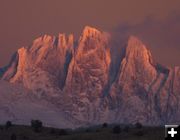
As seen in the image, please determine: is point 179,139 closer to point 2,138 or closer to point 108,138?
point 108,138

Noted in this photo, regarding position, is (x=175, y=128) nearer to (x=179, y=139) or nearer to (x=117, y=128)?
(x=179, y=139)

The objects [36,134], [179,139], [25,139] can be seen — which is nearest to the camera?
[179,139]

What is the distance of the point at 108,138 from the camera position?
538 ft

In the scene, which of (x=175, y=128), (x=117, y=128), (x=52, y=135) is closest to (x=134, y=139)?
(x=117, y=128)

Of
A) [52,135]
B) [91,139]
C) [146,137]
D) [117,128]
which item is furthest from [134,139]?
[52,135]

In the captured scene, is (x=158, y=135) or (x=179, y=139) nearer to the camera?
(x=179, y=139)

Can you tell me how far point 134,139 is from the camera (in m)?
149

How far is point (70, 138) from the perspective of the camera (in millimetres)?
168000

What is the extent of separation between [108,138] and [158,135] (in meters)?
15.7

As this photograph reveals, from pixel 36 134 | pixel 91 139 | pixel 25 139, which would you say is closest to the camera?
pixel 91 139

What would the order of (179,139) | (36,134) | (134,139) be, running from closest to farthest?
(179,139), (134,139), (36,134)

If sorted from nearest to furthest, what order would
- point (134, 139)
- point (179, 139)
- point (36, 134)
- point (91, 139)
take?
point (179, 139) < point (134, 139) < point (91, 139) < point (36, 134)

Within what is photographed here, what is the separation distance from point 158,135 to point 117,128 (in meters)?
28.4

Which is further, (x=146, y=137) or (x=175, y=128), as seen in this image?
(x=146, y=137)
